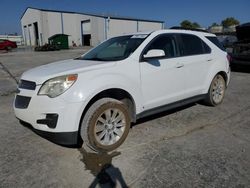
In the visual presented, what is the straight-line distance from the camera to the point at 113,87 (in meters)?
3.56

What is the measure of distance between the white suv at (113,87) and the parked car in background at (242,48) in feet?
18.9

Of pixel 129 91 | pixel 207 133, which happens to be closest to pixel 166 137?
pixel 207 133

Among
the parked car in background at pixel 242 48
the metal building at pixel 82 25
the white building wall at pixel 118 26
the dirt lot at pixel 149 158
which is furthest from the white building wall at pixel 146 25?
the dirt lot at pixel 149 158

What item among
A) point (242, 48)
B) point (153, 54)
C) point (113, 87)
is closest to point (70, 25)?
point (242, 48)

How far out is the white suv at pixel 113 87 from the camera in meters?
3.24

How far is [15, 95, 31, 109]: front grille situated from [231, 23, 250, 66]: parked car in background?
906 cm

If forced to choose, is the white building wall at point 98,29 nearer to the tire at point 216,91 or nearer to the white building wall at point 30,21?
the white building wall at point 30,21

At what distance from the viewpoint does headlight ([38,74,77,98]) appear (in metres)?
3.23

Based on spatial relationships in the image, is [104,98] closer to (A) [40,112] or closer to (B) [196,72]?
(A) [40,112]

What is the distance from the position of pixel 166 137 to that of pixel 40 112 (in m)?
1.99

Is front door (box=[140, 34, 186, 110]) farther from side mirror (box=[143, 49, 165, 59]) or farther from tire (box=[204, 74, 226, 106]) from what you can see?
tire (box=[204, 74, 226, 106])

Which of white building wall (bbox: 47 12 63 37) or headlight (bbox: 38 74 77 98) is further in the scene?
white building wall (bbox: 47 12 63 37)

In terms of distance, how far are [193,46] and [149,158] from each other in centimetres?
259

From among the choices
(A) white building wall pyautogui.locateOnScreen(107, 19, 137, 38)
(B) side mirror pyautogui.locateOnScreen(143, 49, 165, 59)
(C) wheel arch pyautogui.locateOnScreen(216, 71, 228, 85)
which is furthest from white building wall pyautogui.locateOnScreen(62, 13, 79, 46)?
(B) side mirror pyautogui.locateOnScreen(143, 49, 165, 59)
